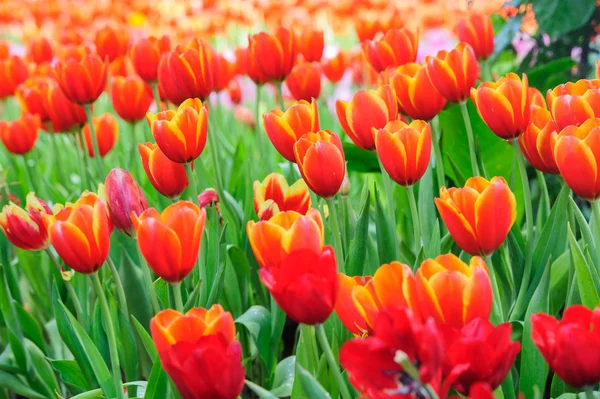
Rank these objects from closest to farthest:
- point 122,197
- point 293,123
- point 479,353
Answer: point 479,353, point 122,197, point 293,123

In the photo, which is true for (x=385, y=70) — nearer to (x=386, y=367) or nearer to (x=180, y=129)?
(x=180, y=129)

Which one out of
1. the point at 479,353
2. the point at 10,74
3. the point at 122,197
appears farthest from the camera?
the point at 10,74

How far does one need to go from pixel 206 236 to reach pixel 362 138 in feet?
1.24

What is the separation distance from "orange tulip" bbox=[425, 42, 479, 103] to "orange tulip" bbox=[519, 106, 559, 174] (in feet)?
0.56

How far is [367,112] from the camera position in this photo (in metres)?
1.38

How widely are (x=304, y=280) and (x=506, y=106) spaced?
63 centimetres

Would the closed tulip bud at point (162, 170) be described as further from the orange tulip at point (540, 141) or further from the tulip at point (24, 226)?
the orange tulip at point (540, 141)

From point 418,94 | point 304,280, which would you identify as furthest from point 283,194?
point 304,280

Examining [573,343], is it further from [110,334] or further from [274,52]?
[274,52]

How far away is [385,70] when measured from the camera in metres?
1.80

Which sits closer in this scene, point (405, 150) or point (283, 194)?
point (405, 150)

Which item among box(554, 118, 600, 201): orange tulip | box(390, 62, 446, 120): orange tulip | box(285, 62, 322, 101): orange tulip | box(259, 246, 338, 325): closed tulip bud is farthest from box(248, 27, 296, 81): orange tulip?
box(259, 246, 338, 325): closed tulip bud

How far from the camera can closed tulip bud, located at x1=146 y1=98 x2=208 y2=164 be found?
1.34 meters

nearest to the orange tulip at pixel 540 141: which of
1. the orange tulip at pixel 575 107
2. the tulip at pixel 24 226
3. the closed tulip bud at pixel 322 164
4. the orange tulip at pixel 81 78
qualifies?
the orange tulip at pixel 575 107
